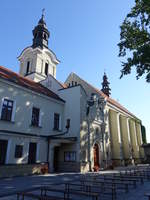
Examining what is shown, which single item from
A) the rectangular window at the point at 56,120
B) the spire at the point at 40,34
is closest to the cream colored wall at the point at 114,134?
the rectangular window at the point at 56,120

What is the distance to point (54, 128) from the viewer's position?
1900 cm

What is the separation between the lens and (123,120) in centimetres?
3161

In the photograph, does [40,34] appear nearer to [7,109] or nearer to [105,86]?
[105,86]

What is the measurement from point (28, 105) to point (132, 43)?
425 inches

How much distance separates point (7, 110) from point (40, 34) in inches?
859

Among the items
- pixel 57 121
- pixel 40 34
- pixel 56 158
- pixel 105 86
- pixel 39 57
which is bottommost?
pixel 56 158

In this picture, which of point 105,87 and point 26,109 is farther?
point 105,87

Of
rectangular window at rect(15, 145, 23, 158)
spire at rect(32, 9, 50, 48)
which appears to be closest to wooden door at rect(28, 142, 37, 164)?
rectangular window at rect(15, 145, 23, 158)

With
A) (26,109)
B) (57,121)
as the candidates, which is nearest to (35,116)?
(26,109)

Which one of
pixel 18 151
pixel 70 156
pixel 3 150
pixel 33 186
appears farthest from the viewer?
pixel 70 156

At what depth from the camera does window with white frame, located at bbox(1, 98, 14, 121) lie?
1442 centimetres

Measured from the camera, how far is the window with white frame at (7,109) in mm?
14416

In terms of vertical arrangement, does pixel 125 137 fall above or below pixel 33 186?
above

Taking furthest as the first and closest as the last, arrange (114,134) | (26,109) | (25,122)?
(114,134) < (26,109) < (25,122)
